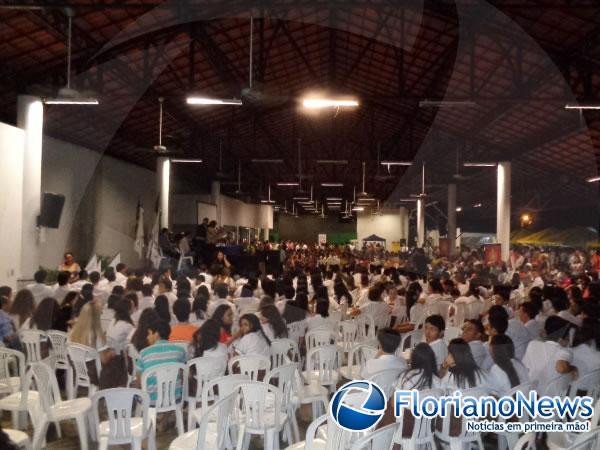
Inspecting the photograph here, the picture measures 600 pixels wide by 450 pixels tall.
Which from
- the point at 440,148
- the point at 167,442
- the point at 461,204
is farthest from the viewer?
the point at 461,204

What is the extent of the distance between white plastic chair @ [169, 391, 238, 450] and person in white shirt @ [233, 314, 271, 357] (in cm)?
116

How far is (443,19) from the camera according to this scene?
10.6 m

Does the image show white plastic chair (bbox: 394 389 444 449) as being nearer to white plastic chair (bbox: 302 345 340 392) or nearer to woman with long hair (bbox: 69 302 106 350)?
white plastic chair (bbox: 302 345 340 392)

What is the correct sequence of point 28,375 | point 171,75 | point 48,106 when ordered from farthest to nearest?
point 171,75
point 48,106
point 28,375

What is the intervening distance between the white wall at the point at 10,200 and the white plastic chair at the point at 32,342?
16.4 feet

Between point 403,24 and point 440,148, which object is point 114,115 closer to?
point 403,24

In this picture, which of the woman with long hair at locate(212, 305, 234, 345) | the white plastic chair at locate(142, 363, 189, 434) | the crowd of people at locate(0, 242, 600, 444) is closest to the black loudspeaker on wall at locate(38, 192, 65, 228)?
the crowd of people at locate(0, 242, 600, 444)

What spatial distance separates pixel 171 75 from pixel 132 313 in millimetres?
8166

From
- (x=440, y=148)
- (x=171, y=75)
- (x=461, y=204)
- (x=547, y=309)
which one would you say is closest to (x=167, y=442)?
(x=547, y=309)

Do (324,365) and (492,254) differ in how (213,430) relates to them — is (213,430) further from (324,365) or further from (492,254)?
(492,254)

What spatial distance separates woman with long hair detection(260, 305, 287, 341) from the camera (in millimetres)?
5703

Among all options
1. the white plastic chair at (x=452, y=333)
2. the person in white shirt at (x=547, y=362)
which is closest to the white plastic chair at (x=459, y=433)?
the person in white shirt at (x=547, y=362)

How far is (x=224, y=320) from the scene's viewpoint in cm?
552

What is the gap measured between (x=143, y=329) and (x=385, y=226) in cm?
3008
